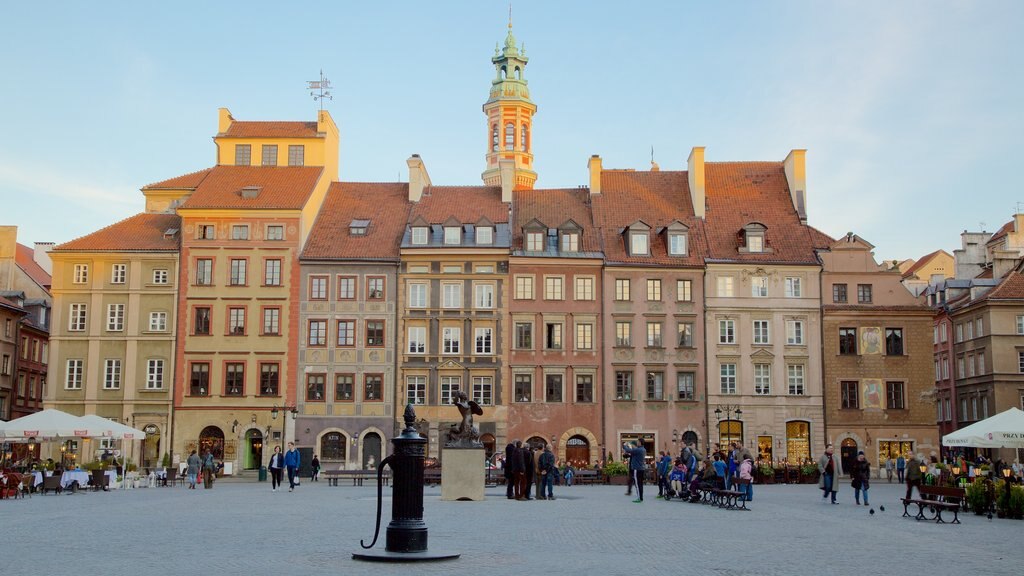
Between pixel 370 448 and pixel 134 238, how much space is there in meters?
15.9

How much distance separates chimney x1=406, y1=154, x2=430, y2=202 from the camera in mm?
60062

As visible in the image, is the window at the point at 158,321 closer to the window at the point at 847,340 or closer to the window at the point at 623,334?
the window at the point at 623,334

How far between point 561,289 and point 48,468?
24.6 meters

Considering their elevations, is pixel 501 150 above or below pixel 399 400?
above

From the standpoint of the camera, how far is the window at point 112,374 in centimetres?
5534

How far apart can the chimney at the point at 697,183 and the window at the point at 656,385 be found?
8.82 metres

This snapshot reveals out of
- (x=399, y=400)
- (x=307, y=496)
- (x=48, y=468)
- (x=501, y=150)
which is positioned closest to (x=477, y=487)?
(x=307, y=496)

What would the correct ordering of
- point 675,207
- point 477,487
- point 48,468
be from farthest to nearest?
point 675,207
point 48,468
point 477,487

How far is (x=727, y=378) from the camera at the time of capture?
55531 millimetres

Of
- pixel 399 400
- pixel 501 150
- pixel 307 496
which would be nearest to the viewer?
pixel 307 496

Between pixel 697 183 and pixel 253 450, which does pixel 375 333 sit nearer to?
pixel 253 450

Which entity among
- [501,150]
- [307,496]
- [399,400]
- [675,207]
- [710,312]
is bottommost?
[307,496]

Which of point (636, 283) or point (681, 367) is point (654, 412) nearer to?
point (681, 367)

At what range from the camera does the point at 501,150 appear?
9925cm
